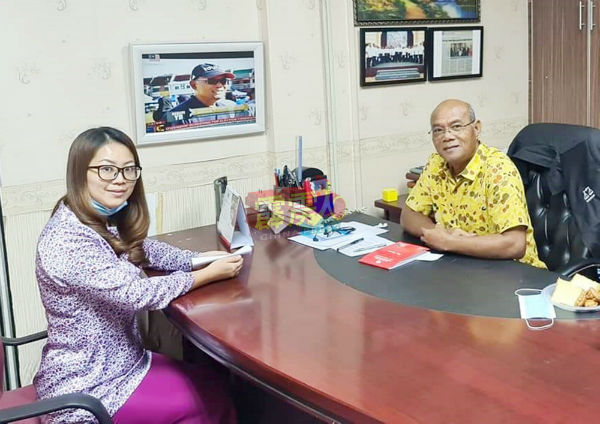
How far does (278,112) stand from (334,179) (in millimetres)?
442

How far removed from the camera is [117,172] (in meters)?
1.65

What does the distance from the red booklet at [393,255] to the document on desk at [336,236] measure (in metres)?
0.17

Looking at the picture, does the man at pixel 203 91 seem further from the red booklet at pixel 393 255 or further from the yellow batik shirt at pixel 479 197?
the red booklet at pixel 393 255

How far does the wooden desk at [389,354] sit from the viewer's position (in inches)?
44.6

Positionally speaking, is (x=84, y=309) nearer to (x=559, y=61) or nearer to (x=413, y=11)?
(x=413, y=11)

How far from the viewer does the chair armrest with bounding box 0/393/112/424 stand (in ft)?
4.40

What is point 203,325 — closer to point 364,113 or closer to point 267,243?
point 267,243

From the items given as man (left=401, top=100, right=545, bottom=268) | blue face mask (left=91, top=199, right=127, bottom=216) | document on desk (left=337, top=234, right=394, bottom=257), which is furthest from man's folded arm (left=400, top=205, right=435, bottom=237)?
blue face mask (left=91, top=199, right=127, bottom=216)

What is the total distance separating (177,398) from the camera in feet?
5.46

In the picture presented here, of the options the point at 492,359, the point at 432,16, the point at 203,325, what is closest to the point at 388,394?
the point at 492,359

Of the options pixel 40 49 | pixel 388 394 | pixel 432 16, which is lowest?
pixel 388 394

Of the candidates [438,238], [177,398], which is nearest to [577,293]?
[438,238]

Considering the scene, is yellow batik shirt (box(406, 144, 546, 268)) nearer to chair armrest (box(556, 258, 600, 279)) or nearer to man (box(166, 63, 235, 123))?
chair armrest (box(556, 258, 600, 279))

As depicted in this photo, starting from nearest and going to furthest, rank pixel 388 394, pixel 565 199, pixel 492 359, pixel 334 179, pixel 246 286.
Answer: pixel 388 394, pixel 492 359, pixel 246 286, pixel 565 199, pixel 334 179
